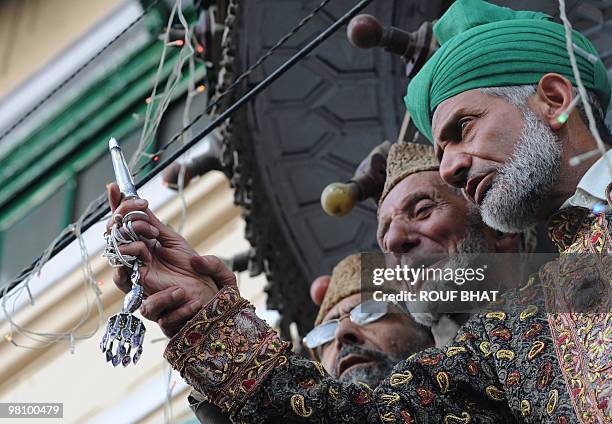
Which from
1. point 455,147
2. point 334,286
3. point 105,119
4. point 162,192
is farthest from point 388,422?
point 105,119

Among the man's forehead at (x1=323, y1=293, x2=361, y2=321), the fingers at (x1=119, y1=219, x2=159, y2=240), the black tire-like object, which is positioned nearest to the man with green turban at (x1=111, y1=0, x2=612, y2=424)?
the fingers at (x1=119, y1=219, x2=159, y2=240)

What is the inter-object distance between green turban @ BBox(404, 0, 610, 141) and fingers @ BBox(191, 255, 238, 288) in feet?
1.55

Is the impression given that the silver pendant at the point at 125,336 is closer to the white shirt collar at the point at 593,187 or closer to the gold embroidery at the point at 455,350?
the gold embroidery at the point at 455,350

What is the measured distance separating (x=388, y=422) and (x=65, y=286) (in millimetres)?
2786

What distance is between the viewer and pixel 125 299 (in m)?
1.91

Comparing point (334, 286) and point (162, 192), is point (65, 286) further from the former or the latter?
point (334, 286)

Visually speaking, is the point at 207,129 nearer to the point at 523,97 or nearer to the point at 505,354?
the point at 523,97

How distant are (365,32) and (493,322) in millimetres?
705

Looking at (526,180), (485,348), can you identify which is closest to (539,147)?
(526,180)

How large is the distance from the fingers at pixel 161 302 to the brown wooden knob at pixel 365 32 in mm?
825

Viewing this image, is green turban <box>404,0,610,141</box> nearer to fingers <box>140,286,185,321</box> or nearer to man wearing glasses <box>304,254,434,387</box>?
man wearing glasses <box>304,254,434,387</box>

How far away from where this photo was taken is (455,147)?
221 cm

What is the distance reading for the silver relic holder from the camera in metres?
1.83

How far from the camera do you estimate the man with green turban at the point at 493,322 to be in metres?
1.93
